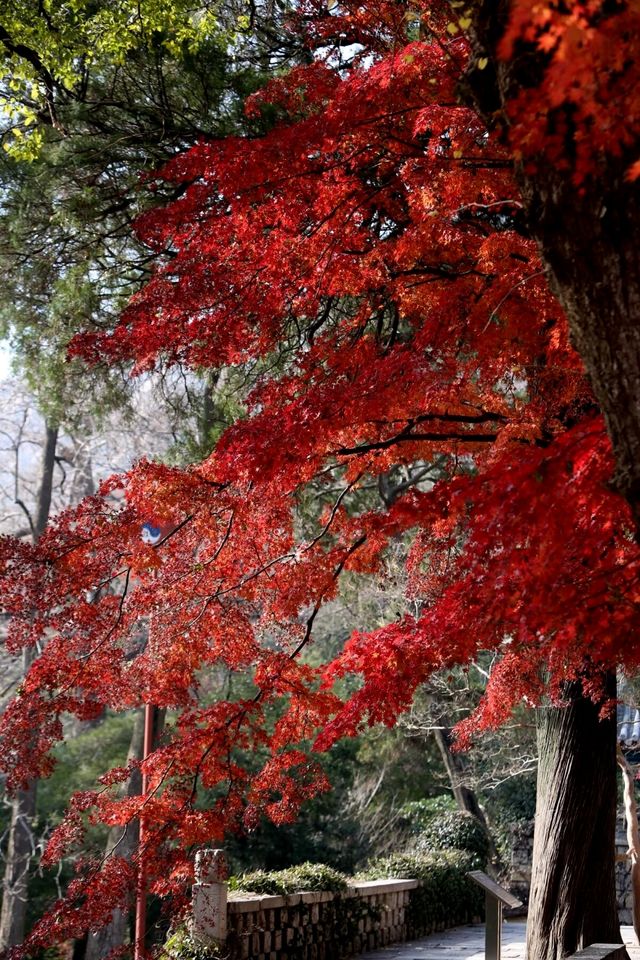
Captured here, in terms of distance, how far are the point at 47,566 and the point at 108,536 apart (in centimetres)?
49

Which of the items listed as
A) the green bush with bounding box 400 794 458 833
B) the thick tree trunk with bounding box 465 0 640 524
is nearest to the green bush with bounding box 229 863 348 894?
the green bush with bounding box 400 794 458 833

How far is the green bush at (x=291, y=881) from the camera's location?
30.2 ft

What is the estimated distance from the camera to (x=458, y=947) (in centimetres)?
1182

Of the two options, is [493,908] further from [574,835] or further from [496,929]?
[574,835]

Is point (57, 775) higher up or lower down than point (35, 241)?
lower down

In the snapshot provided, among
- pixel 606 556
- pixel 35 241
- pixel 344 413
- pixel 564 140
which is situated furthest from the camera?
pixel 35 241

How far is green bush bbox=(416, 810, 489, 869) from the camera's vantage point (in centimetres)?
1564

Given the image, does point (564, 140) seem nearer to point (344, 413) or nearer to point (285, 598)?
point (344, 413)

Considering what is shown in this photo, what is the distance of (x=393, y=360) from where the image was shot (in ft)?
22.2

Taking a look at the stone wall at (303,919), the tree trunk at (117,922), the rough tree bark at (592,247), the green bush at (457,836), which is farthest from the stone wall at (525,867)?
the rough tree bark at (592,247)

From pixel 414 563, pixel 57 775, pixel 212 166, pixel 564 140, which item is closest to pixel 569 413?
pixel 414 563

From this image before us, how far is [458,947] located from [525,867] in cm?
441

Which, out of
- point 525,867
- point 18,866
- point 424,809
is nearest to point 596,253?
point 525,867

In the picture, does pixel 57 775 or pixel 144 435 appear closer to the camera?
pixel 57 775
